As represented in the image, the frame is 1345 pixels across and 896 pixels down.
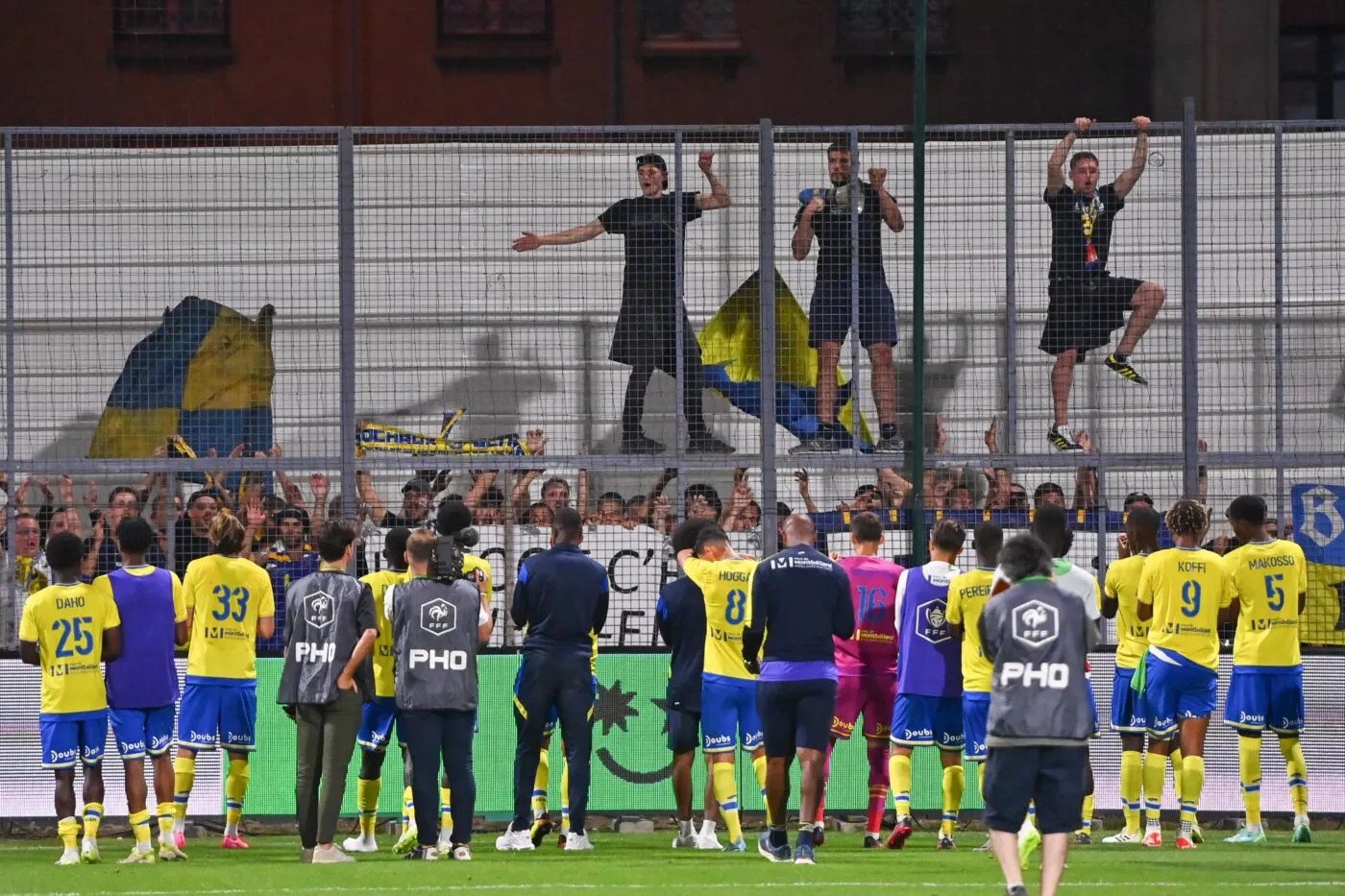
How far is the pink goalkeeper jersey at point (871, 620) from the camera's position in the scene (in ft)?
41.0

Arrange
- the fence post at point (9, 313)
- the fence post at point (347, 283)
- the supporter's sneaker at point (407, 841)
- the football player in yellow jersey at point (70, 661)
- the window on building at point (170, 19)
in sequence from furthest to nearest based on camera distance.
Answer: the window on building at point (170, 19)
the fence post at point (347, 283)
the fence post at point (9, 313)
the supporter's sneaker at point (407, 841)
the football player in yellow jersey at point (70, 661)

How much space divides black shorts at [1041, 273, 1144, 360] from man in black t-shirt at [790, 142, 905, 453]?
3.80ft

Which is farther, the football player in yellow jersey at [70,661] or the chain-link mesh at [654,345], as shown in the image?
the chain-link mesh at [654,345]

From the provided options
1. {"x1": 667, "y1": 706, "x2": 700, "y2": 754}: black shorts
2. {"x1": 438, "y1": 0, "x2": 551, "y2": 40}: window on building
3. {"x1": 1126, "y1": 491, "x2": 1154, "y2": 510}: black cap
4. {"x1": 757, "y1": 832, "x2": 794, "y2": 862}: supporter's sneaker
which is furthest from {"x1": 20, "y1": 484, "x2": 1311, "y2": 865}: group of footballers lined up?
{"x1": 438, "y1": 0, "x2": 551, "y2": 40}: window on building

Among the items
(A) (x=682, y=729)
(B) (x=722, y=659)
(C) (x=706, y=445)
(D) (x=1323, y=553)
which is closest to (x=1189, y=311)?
(D) (x=1323, y=553)

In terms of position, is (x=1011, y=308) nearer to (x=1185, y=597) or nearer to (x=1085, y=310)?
(x=1085, y=310)

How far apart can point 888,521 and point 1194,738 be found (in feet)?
9.09

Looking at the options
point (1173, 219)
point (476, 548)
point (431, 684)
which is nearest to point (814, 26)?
point (1173, 219)

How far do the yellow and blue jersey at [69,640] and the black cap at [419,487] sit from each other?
2.91 metres

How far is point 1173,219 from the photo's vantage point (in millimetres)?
14844

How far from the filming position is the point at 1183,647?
1259cm

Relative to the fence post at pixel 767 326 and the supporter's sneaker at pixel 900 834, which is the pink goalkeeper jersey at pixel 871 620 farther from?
the fence post at pixel 767 326

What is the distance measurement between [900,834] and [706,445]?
319 centimetres

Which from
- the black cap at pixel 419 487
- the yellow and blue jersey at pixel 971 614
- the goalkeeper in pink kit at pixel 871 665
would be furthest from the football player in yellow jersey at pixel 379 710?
the yellow and blue jersey at pixel 971 614
